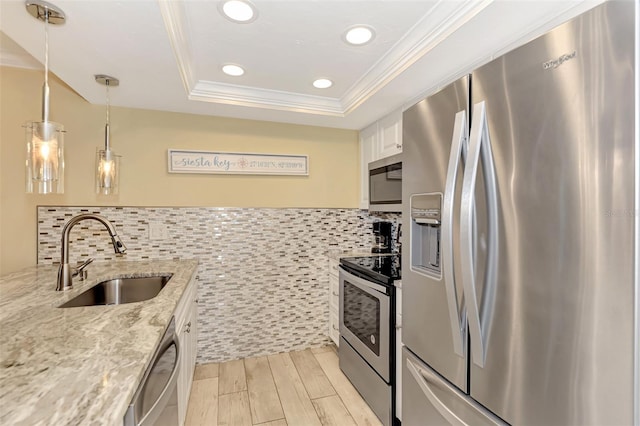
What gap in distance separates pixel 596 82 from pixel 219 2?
144cm

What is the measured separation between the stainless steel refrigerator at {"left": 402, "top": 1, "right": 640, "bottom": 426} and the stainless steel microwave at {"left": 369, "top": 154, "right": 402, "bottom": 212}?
877mm

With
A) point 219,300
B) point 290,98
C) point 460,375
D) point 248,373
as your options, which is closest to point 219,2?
point 290,98

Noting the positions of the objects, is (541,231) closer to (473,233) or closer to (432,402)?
(473,233)

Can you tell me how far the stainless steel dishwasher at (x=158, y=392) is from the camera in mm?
829

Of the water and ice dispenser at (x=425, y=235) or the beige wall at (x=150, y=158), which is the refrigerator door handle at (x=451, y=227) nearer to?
the water and ice dispenser at (x=425, y=235)

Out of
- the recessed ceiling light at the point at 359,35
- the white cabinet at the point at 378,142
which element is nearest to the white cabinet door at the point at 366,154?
the white cabinet at the point at 378,142

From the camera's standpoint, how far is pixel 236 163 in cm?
266

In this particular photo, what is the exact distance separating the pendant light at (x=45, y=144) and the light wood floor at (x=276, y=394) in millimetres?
1596

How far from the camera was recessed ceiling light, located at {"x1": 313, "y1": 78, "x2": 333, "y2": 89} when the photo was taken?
218 centimetres

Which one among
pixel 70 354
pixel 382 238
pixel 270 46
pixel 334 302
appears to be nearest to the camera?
pixel 70 354

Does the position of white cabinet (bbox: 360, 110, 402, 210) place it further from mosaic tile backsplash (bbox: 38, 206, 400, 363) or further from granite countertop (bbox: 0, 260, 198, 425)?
granite countertop (bbox: 0, 260, 198, 425)

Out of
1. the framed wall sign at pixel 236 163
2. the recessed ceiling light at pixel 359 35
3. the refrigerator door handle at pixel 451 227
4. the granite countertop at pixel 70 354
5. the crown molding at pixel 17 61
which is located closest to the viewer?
the granite countertop at pixel 70 354

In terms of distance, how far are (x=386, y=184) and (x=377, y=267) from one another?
637 millimetres

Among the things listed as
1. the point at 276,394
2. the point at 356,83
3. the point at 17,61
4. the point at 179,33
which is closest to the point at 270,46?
the point at 179,33
